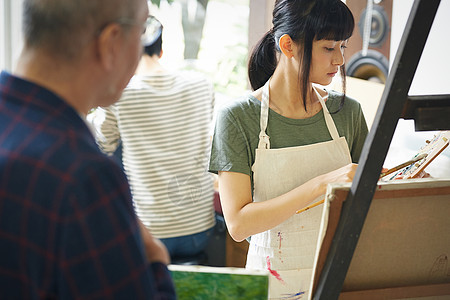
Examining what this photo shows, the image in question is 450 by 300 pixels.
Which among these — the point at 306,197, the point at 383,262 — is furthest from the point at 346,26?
the point at 383,262

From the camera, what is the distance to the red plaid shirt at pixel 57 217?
0.64 m

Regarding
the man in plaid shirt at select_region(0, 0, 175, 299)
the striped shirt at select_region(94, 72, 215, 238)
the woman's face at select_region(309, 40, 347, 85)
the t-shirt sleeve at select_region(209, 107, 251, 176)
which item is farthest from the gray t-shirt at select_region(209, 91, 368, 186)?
the striped shirt at select_region(94, 72, 215, 238)

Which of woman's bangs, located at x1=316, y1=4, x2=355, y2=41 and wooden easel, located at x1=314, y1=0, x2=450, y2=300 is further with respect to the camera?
woman's bangs, located at x1=316, y1=4, x2=355, y2=41

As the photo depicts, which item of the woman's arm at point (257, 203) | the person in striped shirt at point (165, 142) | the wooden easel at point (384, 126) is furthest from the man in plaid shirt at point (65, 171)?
the person in striped shirt at point (165, 142)

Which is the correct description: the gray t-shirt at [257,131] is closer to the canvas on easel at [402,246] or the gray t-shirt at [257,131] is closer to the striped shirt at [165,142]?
the canvas on easel at [402,246]

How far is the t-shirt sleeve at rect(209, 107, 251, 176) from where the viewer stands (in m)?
1.43

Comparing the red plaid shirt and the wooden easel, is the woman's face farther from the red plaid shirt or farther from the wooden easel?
the red plaid shirt

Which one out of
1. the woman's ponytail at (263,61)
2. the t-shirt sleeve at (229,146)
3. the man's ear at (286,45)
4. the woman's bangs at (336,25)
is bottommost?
the t-shirt sleeve at (229,146)

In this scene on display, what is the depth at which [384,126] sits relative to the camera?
3.20ft

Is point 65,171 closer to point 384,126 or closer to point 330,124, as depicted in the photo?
point 384,126

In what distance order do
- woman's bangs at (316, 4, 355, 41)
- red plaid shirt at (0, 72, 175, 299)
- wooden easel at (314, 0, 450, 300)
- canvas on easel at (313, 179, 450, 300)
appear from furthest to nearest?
woman's bangs at (316, 4, 355, 41) → canvas on easel at (313, 179, 450, 300) → wooden easel at (314, 0, 450, 300) → red plaid shirt at (0, 72, 175, 299)

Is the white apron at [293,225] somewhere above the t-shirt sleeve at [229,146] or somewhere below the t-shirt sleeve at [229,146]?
below

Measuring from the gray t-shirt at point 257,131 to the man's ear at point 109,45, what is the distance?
74 cm

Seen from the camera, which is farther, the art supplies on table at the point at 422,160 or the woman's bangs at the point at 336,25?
the woman's bangs at the point at 336,25
